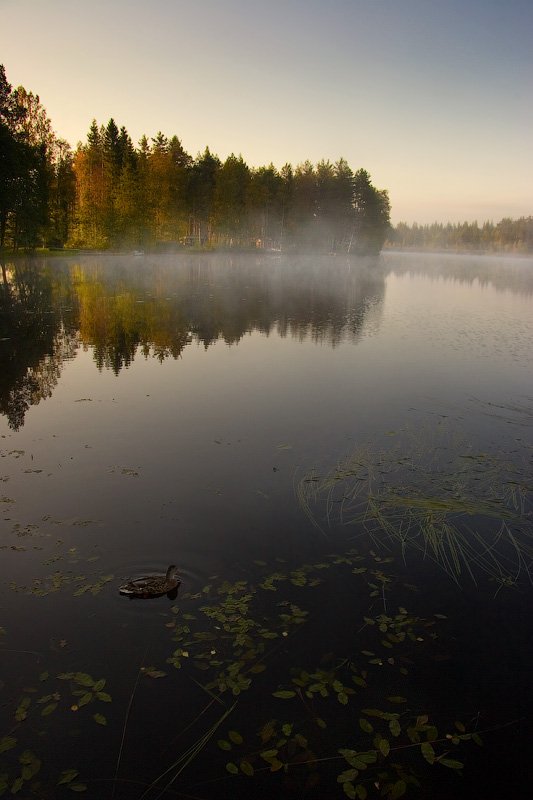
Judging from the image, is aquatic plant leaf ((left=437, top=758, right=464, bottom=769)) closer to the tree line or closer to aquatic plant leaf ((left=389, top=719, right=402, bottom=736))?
aquatic plant leaf ((left=389, top=719, right=402, bottom=736))

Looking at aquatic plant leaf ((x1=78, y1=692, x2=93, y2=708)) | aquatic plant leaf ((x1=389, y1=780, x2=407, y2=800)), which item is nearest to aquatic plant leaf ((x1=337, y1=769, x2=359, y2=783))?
aquatic plant leaf ((x1=389, y1=780, x2=407, y2=800))

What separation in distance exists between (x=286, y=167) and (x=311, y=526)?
5414 inches

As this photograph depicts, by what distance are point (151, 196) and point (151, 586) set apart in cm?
9358

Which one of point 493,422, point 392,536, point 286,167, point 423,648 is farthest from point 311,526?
point 286,167

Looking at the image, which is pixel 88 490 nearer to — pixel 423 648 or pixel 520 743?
pixel 423 648

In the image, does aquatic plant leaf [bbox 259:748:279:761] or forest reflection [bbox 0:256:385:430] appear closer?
aquatic plant leaf [bbox 259:748:279:761]

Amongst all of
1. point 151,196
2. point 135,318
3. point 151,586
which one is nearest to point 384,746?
point 151,586

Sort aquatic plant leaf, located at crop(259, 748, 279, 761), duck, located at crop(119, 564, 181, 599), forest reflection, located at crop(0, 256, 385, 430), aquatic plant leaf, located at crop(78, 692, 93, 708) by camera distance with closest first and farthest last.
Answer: aquatic plant leaf, located at crop(259, 748, 279, 761)
aquatic plant leaf, located at crop(78, 692, 93, 708)
duck, located at crop(119, 564, 181, 599)
forest reflection, located at crop(0, 256, 385, 430)

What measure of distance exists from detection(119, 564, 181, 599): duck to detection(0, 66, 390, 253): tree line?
6050cm

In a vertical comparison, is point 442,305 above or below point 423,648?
above

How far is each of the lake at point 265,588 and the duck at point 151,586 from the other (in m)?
0.16

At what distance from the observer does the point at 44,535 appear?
8.24 m

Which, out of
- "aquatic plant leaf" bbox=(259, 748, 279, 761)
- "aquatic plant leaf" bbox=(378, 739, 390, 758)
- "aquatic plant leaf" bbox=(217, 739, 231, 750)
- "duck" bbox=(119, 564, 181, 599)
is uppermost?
"duck" bbox=(119, 564, 181, 599)

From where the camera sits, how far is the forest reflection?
19547mm
